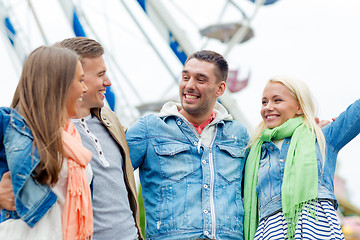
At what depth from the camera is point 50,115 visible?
246cm

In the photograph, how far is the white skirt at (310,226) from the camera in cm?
316

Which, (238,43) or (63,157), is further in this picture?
(238,43)

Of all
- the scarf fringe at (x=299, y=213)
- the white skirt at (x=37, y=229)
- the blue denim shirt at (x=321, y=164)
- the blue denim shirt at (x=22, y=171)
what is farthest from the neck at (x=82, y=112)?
the scarf fringe at (x=299, y=213)

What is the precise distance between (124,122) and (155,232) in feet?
31.4

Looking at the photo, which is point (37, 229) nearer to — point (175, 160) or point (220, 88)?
point (175, 160)

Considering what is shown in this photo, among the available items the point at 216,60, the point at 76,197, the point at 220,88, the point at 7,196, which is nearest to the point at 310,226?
the point at 220,88

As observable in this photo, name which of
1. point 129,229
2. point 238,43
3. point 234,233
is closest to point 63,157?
point 129,229

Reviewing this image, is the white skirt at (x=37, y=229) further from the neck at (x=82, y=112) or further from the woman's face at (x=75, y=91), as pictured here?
the neck at (x=82, y=112)

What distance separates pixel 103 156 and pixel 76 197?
609 millimetres

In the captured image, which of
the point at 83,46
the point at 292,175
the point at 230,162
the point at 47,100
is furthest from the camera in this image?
the point at 230,162

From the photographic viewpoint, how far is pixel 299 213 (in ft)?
10.5

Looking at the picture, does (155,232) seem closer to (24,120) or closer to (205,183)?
(205,183)

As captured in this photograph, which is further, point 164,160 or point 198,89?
point 198,89

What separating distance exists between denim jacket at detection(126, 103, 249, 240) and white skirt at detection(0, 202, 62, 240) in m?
0.96
